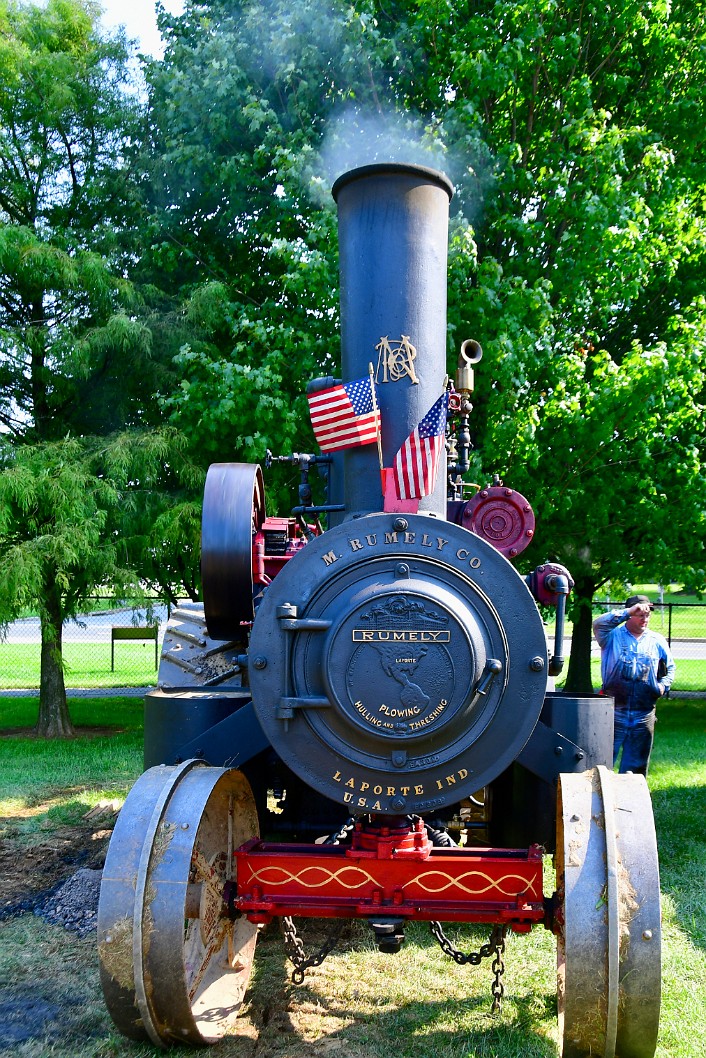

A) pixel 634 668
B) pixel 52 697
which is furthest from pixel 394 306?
pixel 52 697

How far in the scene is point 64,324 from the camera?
883cm

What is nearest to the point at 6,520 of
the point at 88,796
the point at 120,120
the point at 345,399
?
the point at 88,796

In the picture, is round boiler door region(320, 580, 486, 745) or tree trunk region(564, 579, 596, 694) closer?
round boiler door region(320, 580, 486, 745)

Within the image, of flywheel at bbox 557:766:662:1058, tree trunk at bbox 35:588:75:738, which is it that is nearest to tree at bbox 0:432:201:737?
tree trunk at bbox 35:588:75:738

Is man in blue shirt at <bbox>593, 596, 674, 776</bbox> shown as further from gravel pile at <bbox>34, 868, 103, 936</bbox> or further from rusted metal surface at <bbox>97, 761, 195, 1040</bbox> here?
rusted metal surface at <bbox>97, 761, 195, 1040</bbox>

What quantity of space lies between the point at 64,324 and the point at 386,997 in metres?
7.18

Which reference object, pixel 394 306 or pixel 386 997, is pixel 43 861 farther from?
pixel 394 306

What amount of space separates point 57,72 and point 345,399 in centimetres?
759

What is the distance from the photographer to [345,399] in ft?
11.0

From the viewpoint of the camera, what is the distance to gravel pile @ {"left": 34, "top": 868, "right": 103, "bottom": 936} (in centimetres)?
409

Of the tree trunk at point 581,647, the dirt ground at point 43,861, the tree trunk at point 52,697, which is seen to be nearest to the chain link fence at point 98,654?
the tree trunk at point 52,697

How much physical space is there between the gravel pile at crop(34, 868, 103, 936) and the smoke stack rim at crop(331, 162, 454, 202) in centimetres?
329

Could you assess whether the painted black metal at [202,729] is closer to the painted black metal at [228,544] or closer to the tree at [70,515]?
the painted black metal at [228,544]

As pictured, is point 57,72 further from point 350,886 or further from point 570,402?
point 350,886
